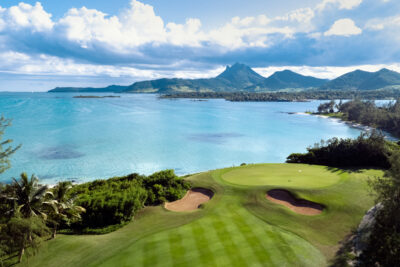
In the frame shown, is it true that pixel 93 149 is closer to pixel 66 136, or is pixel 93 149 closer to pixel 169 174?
pixel 66 136

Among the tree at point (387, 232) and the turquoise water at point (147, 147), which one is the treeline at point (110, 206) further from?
the turquoise water at point (147, 147)

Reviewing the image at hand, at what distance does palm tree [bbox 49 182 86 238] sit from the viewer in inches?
794

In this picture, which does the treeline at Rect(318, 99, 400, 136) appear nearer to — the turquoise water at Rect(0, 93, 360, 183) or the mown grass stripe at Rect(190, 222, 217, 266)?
the turquoise water at Rect(0, 93, 360, 183)

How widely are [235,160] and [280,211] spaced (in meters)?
47.6

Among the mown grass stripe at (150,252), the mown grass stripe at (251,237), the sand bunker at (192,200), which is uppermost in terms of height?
the mown grass stripe at (251,237)

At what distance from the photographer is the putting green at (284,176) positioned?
30.0 m

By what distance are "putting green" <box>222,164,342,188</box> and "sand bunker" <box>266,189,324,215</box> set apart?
1635 millimetres

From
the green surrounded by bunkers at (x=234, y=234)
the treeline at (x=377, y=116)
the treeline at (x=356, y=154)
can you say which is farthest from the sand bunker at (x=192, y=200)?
the treeline at (x=377, y=116)

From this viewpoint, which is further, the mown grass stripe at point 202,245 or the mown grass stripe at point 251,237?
the mown grass stripe at point 251,237

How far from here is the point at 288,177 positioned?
33.0 m

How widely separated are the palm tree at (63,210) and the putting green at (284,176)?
18.3 metres

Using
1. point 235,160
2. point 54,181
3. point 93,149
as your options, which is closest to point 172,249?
point 54,181

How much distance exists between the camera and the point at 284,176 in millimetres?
33625

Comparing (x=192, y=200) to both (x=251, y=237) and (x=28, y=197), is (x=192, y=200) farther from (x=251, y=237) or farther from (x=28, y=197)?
(x=28, y=197)
